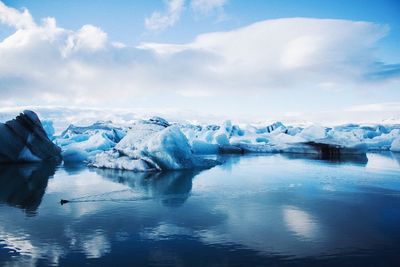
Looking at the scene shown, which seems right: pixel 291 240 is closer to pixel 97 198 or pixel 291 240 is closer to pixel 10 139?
pixel 97 198

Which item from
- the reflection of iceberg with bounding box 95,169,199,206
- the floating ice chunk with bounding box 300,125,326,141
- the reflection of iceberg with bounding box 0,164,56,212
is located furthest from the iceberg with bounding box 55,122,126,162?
the floating ice chunk with bounding box 300,125,326,141

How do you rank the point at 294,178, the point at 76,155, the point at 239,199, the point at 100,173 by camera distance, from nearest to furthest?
the point at 239,199 → the point at 294,178 → the point at 100,173 → the point at 76,155

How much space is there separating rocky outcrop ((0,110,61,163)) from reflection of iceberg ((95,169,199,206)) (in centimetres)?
498

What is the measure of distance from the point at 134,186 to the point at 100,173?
340 cm

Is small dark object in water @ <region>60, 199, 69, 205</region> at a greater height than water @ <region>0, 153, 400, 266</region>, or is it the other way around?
small dark object in water @ <region>60, 199, 69, 205</region>

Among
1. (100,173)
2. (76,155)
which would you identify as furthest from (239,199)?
(76,155)

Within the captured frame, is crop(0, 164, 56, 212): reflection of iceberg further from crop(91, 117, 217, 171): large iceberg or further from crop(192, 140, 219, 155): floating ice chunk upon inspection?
crop(192, 140, 219, 155): floating ice chunk

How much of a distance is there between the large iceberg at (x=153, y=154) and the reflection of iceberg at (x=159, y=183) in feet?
1.75

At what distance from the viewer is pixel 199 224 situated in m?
5.81

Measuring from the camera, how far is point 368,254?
4500 millimetres

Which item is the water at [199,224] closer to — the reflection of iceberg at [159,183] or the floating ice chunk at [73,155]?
the reflection of iceberg at [159,183]

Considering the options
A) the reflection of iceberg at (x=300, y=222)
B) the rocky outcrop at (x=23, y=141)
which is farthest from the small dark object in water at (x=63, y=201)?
the rocky outcrop at (x=23, y=141)

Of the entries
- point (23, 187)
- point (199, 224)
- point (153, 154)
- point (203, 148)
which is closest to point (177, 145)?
point (153, 154)

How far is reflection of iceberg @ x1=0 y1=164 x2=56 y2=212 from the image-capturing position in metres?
7.42
